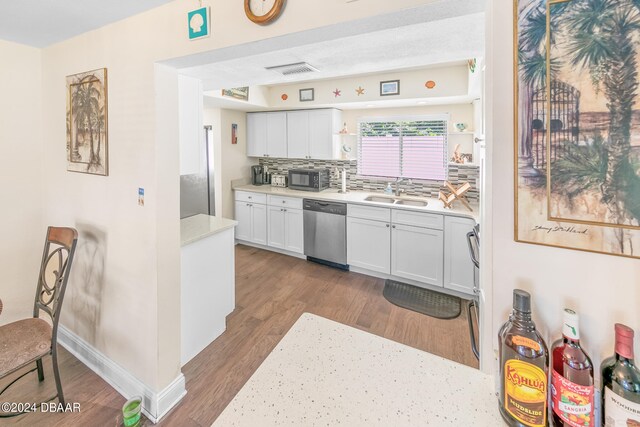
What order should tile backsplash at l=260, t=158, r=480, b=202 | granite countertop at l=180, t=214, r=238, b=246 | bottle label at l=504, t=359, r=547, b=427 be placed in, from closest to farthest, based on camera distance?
bottle label at l=504, t=359, r=547, b=427, granite countertop at l=180, t=214, r=238, b=246, tile backsplash at l=260, t=158, r=480, b=202

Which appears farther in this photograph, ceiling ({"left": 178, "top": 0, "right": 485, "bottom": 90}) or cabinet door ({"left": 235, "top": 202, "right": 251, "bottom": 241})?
cabinet door ({"left": 235, "top": 202, "right": 251, "bottom": 241})

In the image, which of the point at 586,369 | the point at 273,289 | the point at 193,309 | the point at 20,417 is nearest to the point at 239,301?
the point at 273,289

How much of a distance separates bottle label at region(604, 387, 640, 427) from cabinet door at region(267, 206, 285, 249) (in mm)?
3931

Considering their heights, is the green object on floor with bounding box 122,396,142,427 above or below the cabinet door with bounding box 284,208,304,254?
below

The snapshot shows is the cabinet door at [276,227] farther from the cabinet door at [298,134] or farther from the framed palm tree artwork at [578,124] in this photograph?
the framed palm tree artwork at [578,124]

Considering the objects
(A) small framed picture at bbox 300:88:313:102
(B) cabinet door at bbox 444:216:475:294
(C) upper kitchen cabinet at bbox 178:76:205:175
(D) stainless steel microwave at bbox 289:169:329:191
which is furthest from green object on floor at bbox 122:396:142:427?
(A) small framed picture at bbox 300:88:313:102

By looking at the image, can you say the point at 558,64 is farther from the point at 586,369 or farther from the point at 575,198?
the point at 586,369

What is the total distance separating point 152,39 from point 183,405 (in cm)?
219

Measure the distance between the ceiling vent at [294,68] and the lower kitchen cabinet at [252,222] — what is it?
254 cm

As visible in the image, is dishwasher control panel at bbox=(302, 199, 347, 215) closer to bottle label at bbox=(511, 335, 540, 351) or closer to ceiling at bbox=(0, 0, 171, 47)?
ceiling at bbox=(0, 0, 171, 47)

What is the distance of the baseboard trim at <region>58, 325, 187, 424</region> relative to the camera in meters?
1.79

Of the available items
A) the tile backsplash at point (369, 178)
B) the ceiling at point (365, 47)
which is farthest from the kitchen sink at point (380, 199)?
the ceiling at point (365, 47)

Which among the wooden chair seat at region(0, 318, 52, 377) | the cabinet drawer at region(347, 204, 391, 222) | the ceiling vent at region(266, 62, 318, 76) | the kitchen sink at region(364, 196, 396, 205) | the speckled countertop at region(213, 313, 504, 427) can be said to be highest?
the ceiling vent at region(266, 62, 318, 76)

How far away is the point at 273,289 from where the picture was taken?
3443mm
